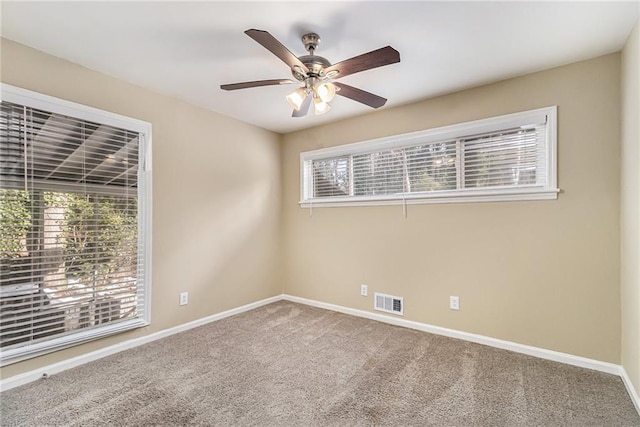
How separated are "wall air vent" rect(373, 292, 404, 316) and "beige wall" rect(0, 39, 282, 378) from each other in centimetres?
148

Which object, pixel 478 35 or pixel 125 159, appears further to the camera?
pixel 125 159

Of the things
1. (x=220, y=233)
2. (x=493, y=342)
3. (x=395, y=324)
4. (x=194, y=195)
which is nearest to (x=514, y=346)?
(x=493, y=342)

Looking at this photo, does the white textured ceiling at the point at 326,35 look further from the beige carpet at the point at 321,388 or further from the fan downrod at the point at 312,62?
the beige carpet at the point at 321,388

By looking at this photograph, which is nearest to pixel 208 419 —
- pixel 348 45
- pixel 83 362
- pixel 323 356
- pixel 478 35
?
pixel 323 356

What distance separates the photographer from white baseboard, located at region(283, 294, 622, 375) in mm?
2314

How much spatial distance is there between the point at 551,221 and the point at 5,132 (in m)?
4.07

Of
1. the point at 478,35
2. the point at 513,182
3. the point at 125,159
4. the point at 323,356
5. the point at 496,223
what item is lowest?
the point at 323,356

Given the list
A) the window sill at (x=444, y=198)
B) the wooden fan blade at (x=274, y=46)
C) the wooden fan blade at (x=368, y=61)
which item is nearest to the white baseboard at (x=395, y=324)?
the window sill at (x=444, y=198)

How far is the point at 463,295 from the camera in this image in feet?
9.56

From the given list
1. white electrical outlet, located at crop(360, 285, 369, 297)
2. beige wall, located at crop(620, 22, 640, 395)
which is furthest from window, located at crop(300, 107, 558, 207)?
white electrical outlet, located at crop(360, 285, 369, 297)

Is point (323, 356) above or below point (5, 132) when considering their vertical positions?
below

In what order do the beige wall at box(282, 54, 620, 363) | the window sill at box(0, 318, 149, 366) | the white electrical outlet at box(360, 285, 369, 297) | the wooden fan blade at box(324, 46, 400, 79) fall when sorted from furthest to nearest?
1. the white electrical outlet at box(360, 285, 369, 297)
2. the beige wall at box(282, 54, 620, 363)
3. the window sill at box(0, 318, 149, 366)
4. the wooden fan blade at box(324, 46, 400, 79)

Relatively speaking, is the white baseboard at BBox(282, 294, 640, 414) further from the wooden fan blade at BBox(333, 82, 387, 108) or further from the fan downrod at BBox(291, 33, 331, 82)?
the fan downrod at BBox(291, 33, 331, 82)

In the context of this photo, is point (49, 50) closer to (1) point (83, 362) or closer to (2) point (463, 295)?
(1) point (83, 362)
